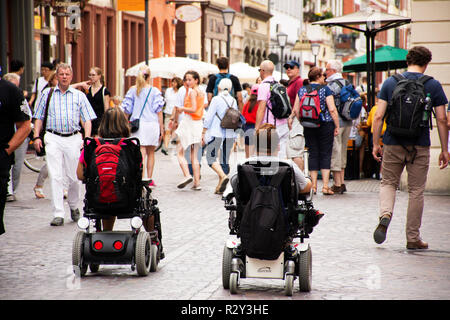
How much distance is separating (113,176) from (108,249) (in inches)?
23.5

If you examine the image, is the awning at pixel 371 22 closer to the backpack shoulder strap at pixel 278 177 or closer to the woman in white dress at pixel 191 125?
the woman in white dress at pixel 191 125

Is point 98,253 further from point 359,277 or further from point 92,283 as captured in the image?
point 359,277

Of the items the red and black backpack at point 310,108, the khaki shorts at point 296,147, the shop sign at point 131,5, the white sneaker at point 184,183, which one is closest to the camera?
the red and black backpack at point 310,108

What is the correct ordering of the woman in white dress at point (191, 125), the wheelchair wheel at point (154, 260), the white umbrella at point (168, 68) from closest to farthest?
the wheelchair wheel at point (154, 260)
the woman in white dress at point (191, 125)
the white umbrella at point (168, 68)

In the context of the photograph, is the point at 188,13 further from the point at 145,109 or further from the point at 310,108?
the point at 310,108

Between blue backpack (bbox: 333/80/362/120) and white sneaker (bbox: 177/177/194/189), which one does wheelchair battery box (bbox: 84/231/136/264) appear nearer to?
white sneaker (bbox: 177/177/194/189)

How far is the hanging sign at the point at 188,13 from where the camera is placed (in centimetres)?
3738

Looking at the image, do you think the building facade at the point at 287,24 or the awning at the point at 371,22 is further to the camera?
the building facade at the point at 287,24

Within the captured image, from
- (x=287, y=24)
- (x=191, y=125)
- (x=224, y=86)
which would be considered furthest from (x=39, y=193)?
(x=287, y=24)

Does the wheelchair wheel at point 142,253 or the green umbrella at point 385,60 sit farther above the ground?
the green umbrella at point 385,60

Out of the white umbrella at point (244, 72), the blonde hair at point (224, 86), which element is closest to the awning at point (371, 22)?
the blonde hair at point (224, 86)

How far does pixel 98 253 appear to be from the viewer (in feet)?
25.8

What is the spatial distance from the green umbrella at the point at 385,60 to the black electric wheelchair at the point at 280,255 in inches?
590

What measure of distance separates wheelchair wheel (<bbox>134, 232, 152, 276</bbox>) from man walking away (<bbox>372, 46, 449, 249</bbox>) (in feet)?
8.27
